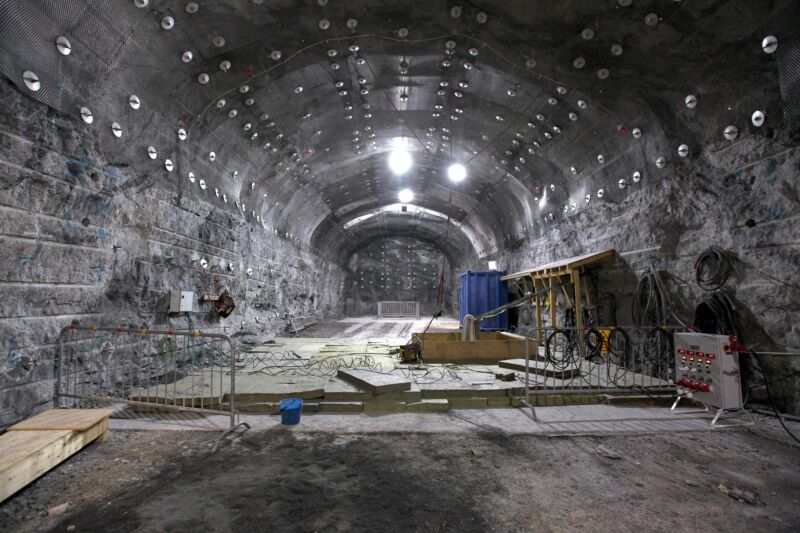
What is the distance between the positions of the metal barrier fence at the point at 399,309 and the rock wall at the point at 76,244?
19.9m

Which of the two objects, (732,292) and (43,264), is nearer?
(43,264)

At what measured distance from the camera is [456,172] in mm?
14266

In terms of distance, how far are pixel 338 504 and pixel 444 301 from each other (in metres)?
27.8

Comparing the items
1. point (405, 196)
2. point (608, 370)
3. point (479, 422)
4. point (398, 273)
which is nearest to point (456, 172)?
point (405, 196)

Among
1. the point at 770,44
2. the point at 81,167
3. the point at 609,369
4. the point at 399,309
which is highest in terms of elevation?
the point at 770,44

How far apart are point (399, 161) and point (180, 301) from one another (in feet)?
30.2

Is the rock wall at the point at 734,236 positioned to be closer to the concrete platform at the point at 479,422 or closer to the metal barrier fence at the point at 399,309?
the concrete platform at the point at 479,422

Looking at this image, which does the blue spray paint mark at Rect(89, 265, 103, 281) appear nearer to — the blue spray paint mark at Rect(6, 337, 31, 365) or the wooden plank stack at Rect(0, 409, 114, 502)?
the blue spray paint mark at Rect(6, 337, 31, 365)

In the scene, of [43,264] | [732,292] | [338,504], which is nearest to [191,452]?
[338,504]

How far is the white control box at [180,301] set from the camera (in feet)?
23.8

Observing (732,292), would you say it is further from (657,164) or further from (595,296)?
(595,296)

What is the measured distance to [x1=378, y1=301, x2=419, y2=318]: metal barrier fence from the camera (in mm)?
28730

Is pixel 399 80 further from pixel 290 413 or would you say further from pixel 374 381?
pixel 290 413

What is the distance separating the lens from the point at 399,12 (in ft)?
21.0
